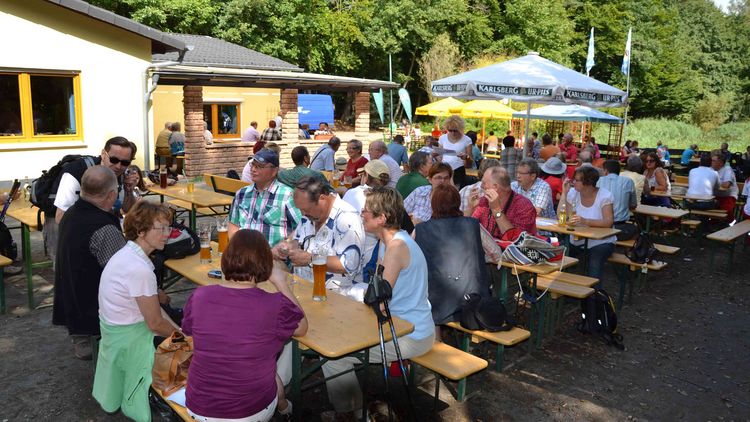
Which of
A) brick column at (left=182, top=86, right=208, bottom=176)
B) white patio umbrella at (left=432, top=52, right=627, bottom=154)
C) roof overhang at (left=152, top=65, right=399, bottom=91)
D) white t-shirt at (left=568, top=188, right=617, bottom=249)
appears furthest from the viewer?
brick column at (left=182, top=86, right=208, bottom=176)

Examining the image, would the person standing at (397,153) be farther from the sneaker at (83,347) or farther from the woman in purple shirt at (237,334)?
the woman in purple shirt at (237,334)

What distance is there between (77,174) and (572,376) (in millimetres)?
4260

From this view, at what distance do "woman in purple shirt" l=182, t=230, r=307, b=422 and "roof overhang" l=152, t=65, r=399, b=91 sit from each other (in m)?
10.4

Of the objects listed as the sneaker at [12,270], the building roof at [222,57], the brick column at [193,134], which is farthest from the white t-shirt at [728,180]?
the building roof at [222,57]

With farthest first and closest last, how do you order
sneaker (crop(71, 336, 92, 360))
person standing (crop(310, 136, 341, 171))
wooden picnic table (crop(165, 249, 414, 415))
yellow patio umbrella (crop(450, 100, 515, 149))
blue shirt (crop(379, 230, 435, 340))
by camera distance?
yellow patio umbrella (crop(450, 100, 515, 149)) < person standing (crop(310, 136, 341, 171)) < sneaker (crop(71, 336, 92, 360)) < blue shirt (crop(379, 230, 435, 340)) < wooden picnic table (crop(165, 249, 414, 415))

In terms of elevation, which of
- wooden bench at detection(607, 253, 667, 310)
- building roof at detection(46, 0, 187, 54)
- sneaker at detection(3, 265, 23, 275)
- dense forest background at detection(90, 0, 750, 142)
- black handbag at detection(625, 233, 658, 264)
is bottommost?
sneaker at detection(3, 265, 23, 275)

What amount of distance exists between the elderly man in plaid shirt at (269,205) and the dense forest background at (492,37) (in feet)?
81.9

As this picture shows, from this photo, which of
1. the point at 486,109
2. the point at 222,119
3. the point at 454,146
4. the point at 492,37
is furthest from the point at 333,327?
the point at 492,37

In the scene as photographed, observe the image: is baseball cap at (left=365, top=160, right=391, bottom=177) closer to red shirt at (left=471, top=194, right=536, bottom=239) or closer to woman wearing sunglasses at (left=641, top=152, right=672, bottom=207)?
red shirt at (left=471, top=194, right=536, bottom=239)

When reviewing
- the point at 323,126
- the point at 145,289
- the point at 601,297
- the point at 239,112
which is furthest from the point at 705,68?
the point at 145,289

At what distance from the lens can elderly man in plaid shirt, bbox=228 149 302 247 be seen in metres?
4.38

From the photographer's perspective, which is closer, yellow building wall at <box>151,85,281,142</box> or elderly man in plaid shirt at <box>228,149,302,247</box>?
elderly man in plaid shirt at <box>228,149,302,247</box>

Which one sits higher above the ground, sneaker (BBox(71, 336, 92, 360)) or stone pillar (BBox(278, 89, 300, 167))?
stone pillar (BBox(278, 89, 300, 167))

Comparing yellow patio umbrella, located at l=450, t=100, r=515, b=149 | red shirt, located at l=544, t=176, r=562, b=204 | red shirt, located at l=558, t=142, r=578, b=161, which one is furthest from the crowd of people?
yellow patio umbrella, located at l=450, t=100, r=515, b=149
